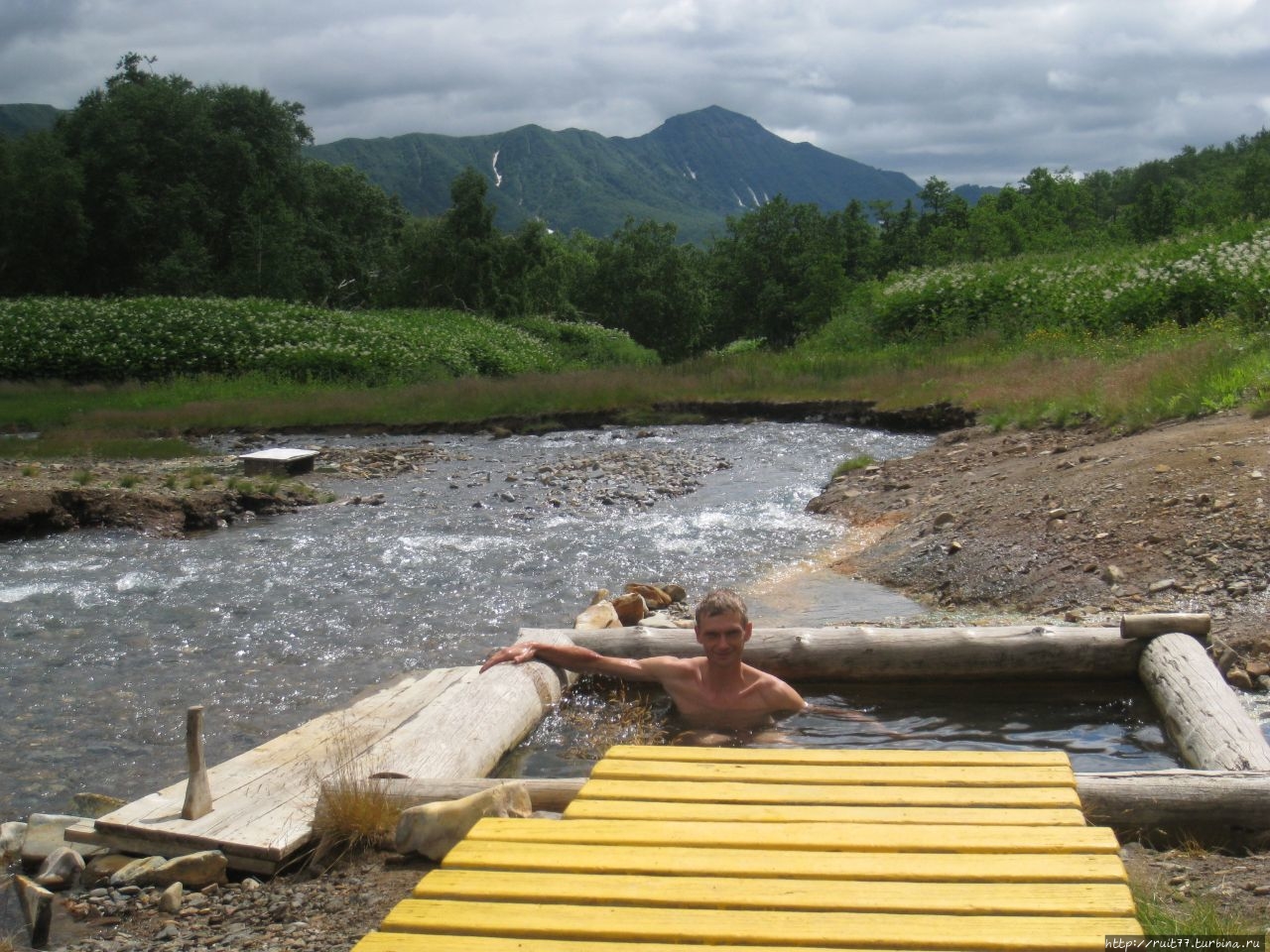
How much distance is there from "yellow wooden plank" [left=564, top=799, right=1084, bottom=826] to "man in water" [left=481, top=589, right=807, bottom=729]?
223 centimetres

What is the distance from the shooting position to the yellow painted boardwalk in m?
3.49

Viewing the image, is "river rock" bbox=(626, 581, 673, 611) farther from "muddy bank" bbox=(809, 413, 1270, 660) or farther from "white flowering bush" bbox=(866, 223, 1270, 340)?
"white flowering bush" bbox=(866, 223, 1270, 340)

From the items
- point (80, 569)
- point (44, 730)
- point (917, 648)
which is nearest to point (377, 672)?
point (44, 730)

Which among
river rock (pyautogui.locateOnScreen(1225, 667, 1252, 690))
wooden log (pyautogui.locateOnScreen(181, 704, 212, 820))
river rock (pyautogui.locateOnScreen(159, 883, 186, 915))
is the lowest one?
river rock (pyautogui.locateOnScreen(1225, 667, 1252, 690))

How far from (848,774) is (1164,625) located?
377 cm

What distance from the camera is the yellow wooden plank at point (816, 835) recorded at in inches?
164

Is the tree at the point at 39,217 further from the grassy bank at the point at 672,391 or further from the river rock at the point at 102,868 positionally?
the river rock at the point at 102,868

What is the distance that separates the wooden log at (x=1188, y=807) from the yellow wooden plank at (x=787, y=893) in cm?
158

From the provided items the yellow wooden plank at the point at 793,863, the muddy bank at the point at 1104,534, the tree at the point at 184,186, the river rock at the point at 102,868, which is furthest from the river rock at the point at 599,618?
the tree at the point at 184,186

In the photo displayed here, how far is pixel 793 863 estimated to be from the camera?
4.02m

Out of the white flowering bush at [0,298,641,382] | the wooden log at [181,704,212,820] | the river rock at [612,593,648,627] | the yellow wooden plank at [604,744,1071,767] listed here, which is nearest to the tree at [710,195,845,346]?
the white flowering bush at [0,298,641,382]

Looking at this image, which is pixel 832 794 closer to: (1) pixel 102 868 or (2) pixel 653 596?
Result: (1) pixel 102 868

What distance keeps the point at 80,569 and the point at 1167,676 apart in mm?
10787

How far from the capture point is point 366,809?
5.39 m
